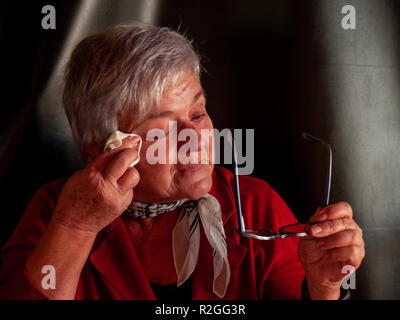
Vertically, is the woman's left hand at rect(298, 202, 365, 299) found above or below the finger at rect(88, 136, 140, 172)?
below

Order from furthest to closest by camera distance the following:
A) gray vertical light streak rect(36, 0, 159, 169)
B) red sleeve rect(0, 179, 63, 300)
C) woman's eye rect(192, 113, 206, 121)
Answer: gray vertical light streak rect(36, 0, 159, 169), woman's eye rect(192, 113, 206, 121), red sleeve rect(0, 179, 63, 300)

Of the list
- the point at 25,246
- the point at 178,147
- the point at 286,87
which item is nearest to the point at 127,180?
the point at 178,147

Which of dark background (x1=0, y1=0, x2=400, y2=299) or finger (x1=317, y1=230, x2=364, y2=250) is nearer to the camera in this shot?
finger (x1=317, y1=230, x2=364, y2=250)

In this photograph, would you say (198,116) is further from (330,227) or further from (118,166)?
(330,227)

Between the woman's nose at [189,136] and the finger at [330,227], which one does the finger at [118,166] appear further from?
the finger at [330,227]

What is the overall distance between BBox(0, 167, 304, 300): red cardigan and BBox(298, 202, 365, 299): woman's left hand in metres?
0.16

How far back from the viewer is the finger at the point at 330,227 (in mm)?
795

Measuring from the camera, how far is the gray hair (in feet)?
3.15

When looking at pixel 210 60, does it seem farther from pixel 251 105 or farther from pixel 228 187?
pixel 228 187

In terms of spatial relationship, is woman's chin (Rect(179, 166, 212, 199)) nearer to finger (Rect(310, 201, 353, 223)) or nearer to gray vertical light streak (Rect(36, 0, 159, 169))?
finger (Rect(310, 201, 353, 223))

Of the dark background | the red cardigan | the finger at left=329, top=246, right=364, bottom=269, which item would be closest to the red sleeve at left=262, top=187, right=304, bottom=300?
the red cardigan

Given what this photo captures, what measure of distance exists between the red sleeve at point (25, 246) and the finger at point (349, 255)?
2.08 feet

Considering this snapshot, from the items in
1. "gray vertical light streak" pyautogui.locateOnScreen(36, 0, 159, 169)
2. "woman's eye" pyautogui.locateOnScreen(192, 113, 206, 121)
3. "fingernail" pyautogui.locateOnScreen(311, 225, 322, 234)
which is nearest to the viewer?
"fingernail" pyautogui.locateOnScreen(311, 225, 322, 234)

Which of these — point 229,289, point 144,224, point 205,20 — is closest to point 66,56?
point 205,20
